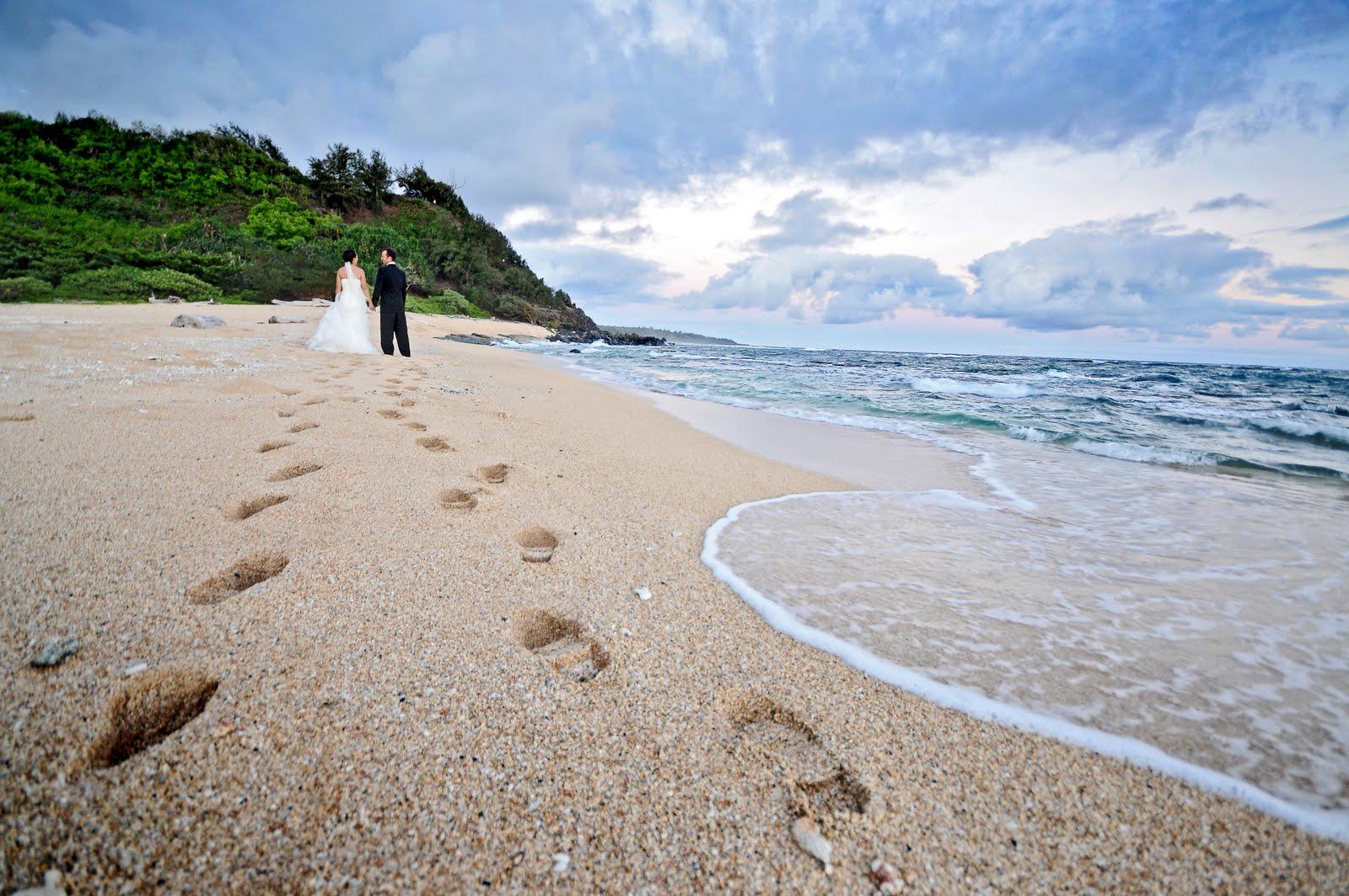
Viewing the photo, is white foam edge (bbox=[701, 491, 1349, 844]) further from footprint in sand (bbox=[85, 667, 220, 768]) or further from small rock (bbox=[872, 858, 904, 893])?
footprint in sand (bbox=[85, 667, 220, 768])

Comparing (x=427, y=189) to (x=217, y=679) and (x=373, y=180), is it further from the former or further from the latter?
(x=217, y=679)

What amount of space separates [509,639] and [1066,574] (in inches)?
103

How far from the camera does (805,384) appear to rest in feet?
42.6

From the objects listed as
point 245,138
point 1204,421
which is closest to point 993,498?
point 1204,421

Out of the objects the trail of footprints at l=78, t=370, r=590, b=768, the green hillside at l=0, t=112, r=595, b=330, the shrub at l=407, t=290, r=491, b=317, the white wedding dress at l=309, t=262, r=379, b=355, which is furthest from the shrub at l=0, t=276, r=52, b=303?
the trail of footprints at l=78, t=370, r=590, b=768

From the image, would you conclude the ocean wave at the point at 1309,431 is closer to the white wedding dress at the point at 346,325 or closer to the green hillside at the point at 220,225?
the white wedding dress at the point at 346,325

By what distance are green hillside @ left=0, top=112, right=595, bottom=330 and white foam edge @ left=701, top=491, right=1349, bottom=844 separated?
19774mm

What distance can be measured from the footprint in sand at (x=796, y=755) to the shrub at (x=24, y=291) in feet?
64.3

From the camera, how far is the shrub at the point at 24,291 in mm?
12281

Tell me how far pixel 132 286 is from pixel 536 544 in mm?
19803

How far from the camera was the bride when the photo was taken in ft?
25.1

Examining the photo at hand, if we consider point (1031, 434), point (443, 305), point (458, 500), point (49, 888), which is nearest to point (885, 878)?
point (49, 888)

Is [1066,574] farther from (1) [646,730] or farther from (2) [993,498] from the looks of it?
(1) [646,730]

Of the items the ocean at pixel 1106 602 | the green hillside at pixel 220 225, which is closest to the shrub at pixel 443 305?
the green hillside at pixel 220 225
